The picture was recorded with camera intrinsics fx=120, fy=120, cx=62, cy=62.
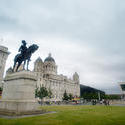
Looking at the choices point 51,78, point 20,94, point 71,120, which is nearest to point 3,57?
point 51,78

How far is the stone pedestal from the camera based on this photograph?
1231 centimetres

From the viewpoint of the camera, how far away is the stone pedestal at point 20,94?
12.3 metres

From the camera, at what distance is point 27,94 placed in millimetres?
13195

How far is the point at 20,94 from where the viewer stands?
1273 cm

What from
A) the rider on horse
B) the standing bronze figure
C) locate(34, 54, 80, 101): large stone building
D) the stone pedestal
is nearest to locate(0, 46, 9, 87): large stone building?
locate(34, 54, 80, 101): large stone building

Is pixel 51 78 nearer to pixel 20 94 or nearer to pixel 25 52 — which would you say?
pixel 25 52

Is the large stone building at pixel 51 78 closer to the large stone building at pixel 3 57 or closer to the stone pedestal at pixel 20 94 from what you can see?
the large stone building at pixel 3 57

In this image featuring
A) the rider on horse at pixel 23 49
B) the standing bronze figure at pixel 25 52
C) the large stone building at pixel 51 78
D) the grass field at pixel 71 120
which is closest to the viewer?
the grass field at pixel 71 120

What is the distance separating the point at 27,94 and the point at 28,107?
1383 millimetres

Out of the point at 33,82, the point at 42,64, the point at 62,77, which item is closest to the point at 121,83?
the point at 62,77

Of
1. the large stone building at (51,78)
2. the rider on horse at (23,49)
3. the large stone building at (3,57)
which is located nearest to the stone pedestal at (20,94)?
the rider on horse at (23,49)

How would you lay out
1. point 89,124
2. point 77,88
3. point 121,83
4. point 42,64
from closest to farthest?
point 89,124
point 121,83
point 42,64
point 77,88

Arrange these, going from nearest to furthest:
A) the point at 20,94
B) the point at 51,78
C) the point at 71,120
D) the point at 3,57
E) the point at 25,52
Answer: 1. the point at 71,120
2. the point at 20,94
3. the point at 25,52
4. the point at 3,57
5. the point at 51,78

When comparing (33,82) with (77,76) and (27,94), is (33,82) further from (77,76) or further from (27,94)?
(77,76)
